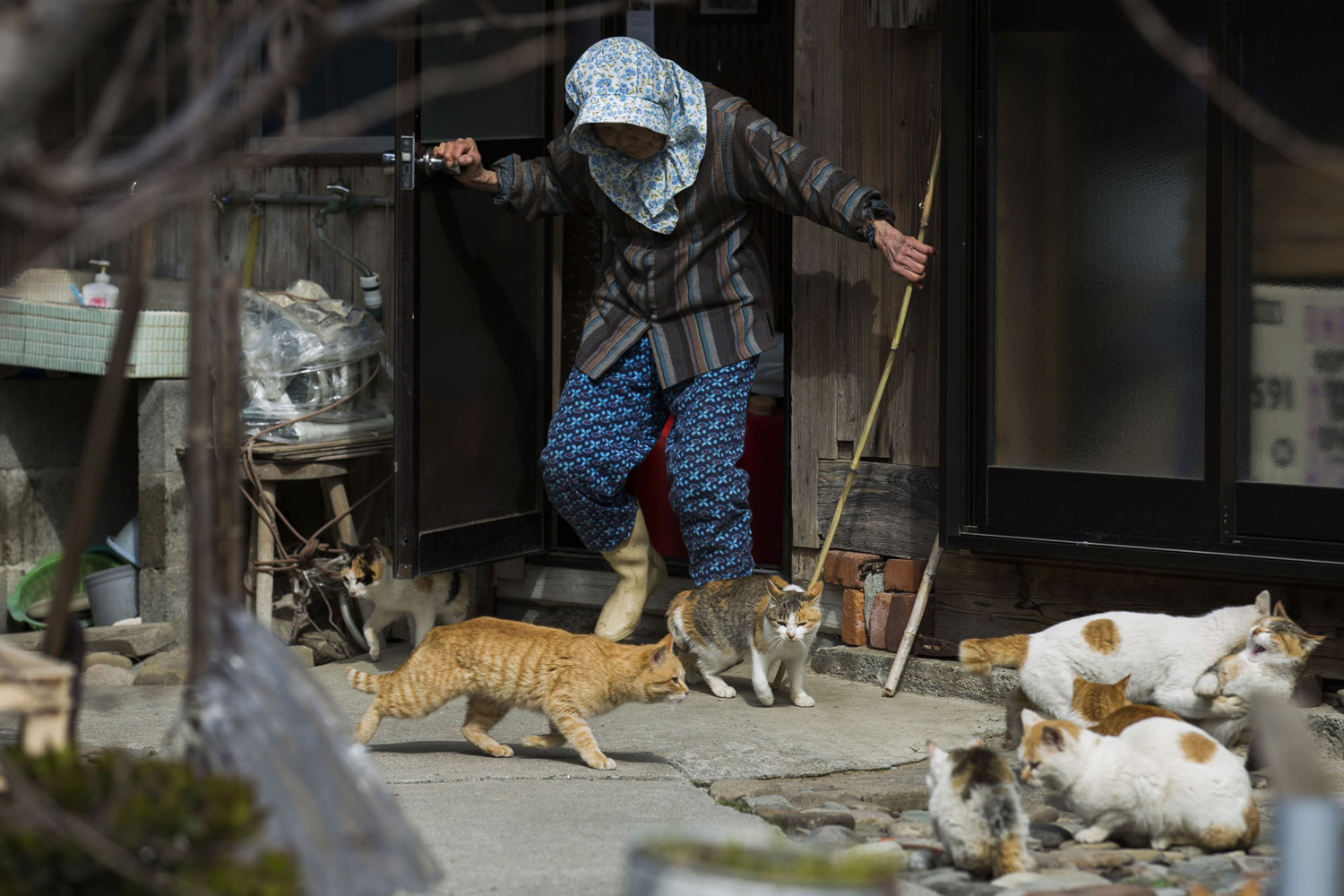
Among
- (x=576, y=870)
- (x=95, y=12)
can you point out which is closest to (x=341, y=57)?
(x=576, y=870)

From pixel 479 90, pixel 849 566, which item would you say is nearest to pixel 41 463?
pixel 479 90

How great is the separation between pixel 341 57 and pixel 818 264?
301 centimetres

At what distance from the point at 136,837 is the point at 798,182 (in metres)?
3.45

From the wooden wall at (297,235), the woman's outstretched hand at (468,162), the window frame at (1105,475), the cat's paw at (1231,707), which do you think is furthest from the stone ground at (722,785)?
the wooden wall at (297,235)

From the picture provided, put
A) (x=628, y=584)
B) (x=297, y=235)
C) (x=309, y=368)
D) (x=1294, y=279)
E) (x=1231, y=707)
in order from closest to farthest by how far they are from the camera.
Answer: (x=1231, y=707) → (x=1294, y=279) → (x=628, y=584) → (x=309, y=368) → (x=297, y=235)

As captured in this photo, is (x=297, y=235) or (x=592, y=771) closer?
(x=592, y=771)

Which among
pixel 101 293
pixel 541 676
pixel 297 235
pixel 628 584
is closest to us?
pixel 541 676

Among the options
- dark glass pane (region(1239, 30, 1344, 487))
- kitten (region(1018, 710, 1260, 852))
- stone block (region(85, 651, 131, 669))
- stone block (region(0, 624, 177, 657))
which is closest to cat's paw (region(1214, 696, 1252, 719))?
kitten (region(1018, 710, 1260, 852))

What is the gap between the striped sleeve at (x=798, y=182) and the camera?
4809mm

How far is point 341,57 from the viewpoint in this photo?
7121 millimetres

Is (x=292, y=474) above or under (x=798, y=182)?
under

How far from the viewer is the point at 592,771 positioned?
4133mm

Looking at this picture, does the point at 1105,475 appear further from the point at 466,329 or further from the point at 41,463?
the point at 41,463

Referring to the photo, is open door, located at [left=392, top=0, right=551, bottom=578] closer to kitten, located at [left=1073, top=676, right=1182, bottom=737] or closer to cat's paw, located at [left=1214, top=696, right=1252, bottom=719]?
kitten, located at [left=1073, top=676, right=1182, bottom=737]
